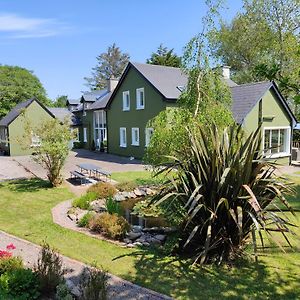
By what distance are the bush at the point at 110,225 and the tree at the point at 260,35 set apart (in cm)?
1609

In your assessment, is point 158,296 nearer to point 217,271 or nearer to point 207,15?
point 217,271

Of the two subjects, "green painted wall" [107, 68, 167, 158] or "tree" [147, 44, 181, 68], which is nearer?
"green painted wall" [107, 68, 167, 158]

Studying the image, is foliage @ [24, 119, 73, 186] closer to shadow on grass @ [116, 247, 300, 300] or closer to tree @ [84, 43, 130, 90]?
shadow on grass @ [116, 247, 300, 300]

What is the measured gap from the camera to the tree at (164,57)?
155 ft

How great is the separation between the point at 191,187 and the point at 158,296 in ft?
8.36

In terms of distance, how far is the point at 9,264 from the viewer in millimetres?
5121

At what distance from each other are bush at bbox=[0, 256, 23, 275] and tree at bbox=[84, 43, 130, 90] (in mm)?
65717

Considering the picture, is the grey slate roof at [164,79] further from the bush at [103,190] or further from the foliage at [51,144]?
the bush at [103,190]

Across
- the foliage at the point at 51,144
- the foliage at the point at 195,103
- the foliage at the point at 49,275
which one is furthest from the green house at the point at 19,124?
the foliage at the point at 49,275

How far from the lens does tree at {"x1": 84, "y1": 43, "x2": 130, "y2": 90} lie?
2699 inches

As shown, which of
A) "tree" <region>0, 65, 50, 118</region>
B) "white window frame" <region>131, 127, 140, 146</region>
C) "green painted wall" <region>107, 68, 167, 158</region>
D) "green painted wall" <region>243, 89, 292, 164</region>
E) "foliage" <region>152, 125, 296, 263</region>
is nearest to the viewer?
"foliage" <region>152, 125, 296, 263</region>

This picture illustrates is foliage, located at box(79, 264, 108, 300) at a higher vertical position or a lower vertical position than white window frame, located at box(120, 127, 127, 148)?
lower

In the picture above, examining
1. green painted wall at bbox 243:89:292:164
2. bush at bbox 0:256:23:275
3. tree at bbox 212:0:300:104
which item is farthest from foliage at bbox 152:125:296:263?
tree at bbox 212:0:300:104

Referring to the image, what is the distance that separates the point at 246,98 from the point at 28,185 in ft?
50.7
